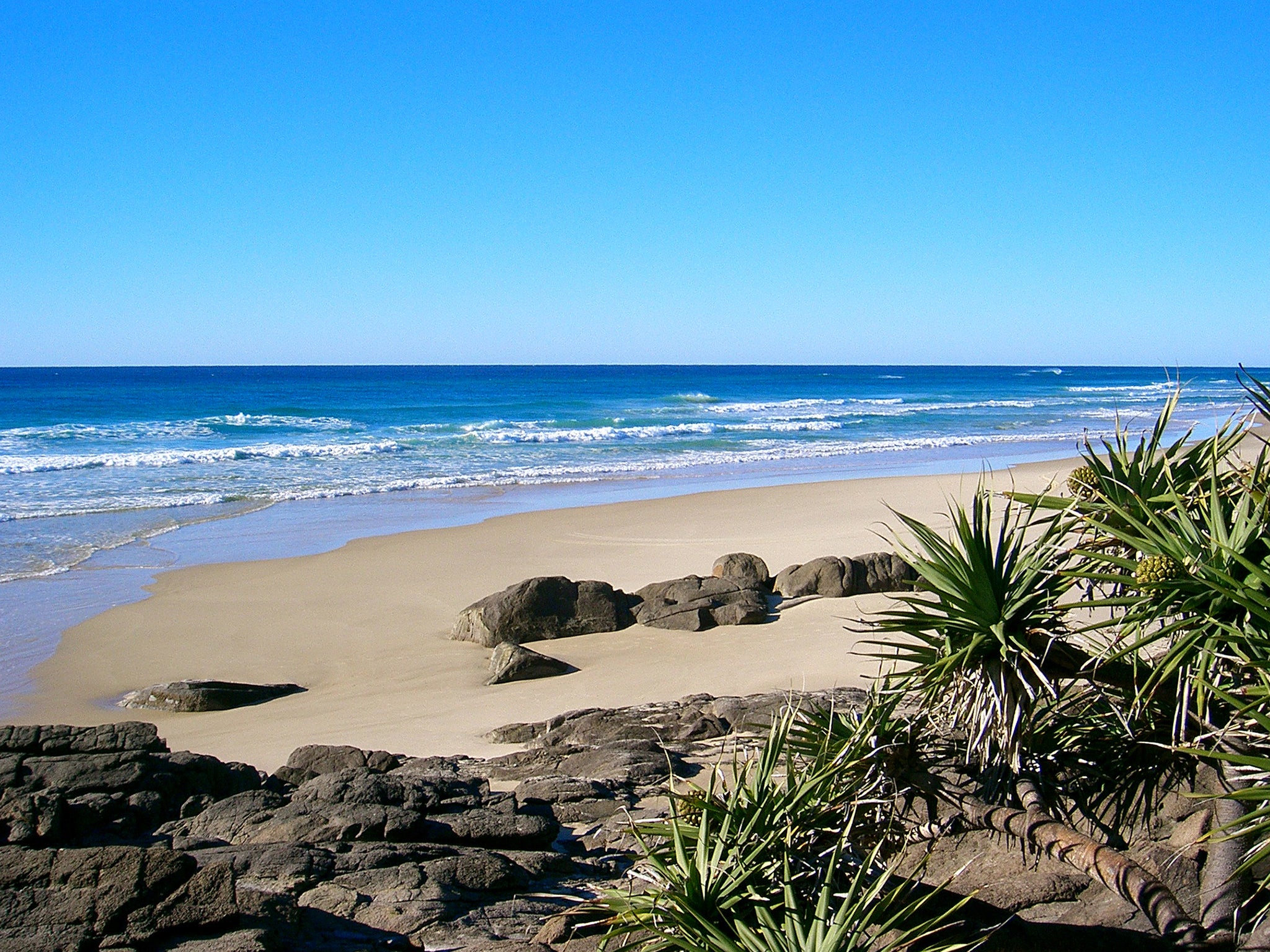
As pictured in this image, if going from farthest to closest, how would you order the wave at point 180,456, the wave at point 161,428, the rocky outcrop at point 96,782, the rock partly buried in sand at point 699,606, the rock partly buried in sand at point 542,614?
1. the wave at point 161,428
2. the wave at point 180,456
3. the rock partly buried in sand at point 699,606
4. the rock partly buried in sand at point 542,614
5. the rocky outcrop at point 96,782

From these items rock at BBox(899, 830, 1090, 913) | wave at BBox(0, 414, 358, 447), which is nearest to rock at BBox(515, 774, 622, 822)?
rock at BBox(899, 830, 1090, 913)

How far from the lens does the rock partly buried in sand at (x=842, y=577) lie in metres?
12.7

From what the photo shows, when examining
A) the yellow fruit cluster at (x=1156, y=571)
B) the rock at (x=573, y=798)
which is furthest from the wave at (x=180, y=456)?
the yellow fruit cluster at (x=1156, y=571)

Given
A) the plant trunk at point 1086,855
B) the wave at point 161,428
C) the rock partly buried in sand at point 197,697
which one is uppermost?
the plant trunk at point 1086,855

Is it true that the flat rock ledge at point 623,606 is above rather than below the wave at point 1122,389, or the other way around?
below

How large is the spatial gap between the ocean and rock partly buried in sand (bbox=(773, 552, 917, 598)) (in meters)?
4.23

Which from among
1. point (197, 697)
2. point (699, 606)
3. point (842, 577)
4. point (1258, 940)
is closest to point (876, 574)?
point (842, 577)

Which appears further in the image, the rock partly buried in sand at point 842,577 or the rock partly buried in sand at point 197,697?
the rock partly buried in sand at point 842,577

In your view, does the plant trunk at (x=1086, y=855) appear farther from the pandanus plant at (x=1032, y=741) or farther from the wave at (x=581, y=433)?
the wave at (x=581, y=433)

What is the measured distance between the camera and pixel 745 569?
Answer: 13203 mm

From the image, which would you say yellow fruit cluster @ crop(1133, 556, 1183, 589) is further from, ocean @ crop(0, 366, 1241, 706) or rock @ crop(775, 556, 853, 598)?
rock @ crop(775, 556, 853, 598)

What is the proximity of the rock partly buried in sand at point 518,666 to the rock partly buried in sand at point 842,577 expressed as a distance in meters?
3.81

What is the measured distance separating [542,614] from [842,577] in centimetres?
386

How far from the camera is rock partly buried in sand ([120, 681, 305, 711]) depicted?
923 cm
